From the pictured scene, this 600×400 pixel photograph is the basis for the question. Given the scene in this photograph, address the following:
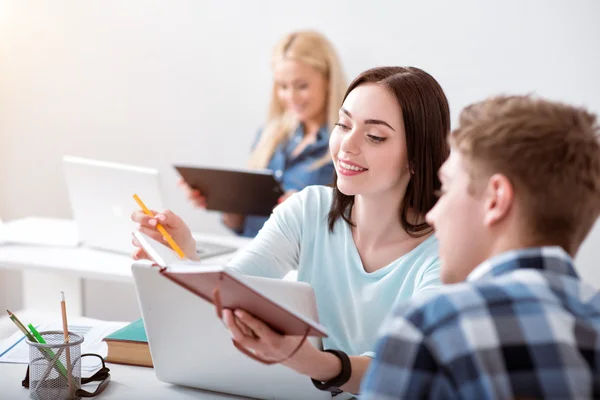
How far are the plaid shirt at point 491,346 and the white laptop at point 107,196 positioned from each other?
66.1 inches

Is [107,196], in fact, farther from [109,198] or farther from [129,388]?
[129,388]

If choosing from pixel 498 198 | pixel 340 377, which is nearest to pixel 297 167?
pixel 340 377

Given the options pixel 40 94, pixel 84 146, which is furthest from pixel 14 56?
pixel 84 146

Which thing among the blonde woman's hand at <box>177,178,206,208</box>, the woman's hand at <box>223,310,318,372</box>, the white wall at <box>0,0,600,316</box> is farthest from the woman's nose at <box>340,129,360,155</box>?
the white wall at <box>0,0,600,316</box>

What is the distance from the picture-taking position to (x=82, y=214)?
263 cm

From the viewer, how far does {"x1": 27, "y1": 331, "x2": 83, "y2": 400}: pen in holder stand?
1427mm

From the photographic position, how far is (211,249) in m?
2.69

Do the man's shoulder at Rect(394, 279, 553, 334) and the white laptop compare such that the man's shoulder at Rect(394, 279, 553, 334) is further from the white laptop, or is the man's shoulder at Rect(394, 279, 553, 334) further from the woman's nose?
the white laptop

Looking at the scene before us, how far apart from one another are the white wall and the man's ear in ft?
8.47

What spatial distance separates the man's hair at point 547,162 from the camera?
36.7 inches

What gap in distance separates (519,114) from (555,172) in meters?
0.09

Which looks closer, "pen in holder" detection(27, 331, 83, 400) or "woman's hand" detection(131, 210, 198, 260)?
"pen in holder" detection(27, 331, 83, 400)

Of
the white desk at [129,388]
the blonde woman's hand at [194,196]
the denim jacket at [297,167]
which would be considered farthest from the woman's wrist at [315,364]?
the denim jacket at [297,167]

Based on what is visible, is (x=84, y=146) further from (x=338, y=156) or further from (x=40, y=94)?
(x=338, y=156)
